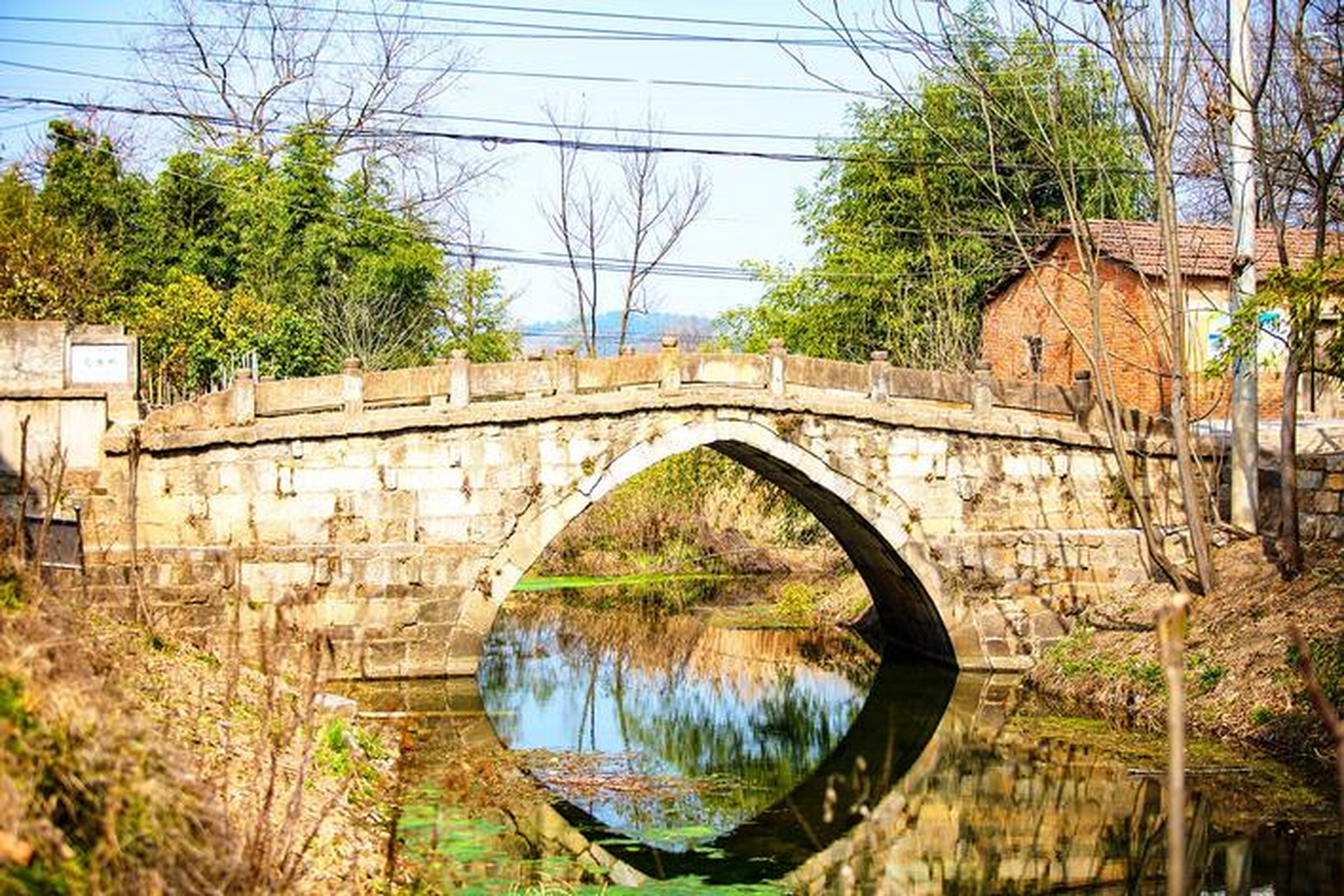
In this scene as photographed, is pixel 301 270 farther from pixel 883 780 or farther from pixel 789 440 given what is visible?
pixel 883 780

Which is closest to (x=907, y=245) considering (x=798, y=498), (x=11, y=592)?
(x=798, y=498)

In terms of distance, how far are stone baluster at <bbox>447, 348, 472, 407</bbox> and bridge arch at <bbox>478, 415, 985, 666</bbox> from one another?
50.8 inches

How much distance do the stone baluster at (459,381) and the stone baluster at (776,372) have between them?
10.1 feet

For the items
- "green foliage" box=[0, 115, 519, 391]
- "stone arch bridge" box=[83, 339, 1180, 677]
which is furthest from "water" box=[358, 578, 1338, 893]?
"green foliage" box=[0, 115, 519, 391]

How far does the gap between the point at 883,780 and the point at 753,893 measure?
3.51 metres

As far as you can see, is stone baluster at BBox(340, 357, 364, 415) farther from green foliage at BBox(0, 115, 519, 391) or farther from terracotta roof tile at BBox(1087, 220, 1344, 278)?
terracotta roof tile at BBox(1087, 220, 1344, 278)

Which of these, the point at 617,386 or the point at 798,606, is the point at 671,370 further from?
the point at 798,606

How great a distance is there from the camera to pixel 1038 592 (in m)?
16.2

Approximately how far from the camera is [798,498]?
17.9m

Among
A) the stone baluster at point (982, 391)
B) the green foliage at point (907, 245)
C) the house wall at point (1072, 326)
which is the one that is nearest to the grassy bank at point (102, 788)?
the stone baluster at point (982, 391)

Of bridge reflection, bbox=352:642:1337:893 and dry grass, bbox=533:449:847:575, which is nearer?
bridge reflection, bbox=352:642:1337:893

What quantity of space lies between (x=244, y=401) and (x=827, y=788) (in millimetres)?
7028

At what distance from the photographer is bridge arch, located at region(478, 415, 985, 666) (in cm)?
1536

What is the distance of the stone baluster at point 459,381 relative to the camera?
599 inches
